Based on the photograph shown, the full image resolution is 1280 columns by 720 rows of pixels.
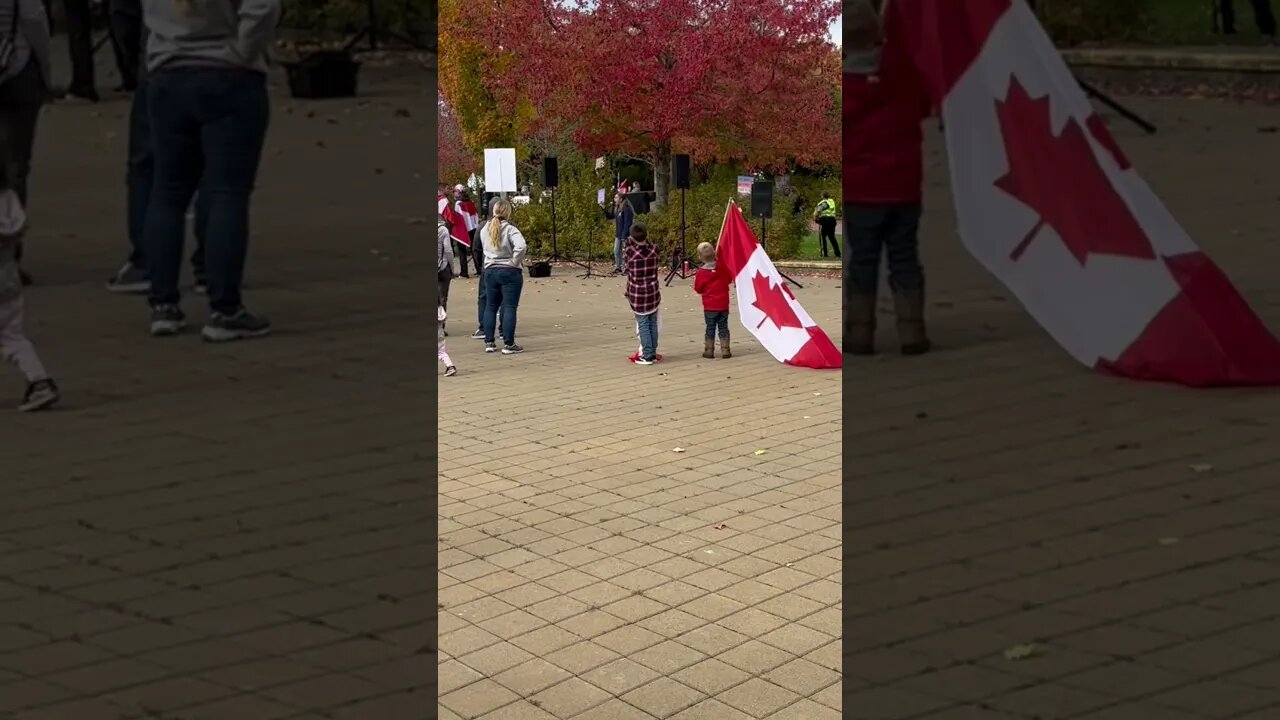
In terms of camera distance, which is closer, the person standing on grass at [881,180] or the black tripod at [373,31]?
the person standing on grass at [881,180]

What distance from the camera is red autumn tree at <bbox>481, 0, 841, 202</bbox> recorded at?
79.4ft

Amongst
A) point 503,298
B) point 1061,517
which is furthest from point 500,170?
point 1061,517

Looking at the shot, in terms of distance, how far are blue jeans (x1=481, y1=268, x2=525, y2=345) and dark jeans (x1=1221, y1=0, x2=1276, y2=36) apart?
39.2 feet

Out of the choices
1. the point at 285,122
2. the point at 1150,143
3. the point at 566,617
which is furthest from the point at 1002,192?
the point at 566,617

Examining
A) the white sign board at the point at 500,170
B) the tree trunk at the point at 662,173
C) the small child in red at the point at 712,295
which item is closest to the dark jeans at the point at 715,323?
the small child in red at the point at 712,295

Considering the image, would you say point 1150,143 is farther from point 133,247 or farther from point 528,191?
point 528,191

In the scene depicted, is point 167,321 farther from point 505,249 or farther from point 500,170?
point 500,170

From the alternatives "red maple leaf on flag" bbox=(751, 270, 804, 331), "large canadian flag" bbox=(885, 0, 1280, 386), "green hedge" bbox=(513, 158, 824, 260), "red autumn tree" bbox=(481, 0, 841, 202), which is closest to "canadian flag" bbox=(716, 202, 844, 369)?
"red maple leaf on flag" bbox=(751, 270, 804, 331)

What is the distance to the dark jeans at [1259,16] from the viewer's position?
2018 mm

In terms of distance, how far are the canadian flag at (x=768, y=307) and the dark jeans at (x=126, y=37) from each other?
438 inches

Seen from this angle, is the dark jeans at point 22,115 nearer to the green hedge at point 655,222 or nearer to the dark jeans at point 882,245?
the dark jeans at point 882,245

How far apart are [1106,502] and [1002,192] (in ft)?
1.58

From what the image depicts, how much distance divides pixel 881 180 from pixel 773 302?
11340mm

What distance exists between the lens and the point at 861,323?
2.19m
